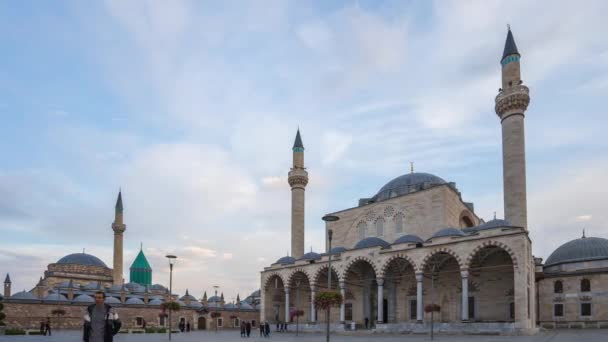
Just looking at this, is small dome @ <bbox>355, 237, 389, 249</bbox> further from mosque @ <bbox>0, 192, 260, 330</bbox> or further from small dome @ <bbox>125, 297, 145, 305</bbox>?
small dome @ <bbox>125, 297, 145, 305</bbox>

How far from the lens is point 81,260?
61.5 m

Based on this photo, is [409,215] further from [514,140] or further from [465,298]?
[465,298]

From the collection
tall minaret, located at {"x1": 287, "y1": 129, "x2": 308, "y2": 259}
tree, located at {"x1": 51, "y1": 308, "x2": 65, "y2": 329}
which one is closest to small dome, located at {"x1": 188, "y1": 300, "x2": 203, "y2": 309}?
tree, located at {"x1": 51, "y1": 308, "x2": 65, "y2": 329}

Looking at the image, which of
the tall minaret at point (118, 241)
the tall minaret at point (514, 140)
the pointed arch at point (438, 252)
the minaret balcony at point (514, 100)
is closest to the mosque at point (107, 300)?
the tall minaret at point (118, 241)

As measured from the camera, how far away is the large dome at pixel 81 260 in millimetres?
60766

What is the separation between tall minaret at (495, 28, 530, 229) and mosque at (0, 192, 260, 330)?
28.3 metres

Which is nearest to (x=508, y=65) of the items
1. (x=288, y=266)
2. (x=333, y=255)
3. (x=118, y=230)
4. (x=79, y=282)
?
(x=333, y=255)

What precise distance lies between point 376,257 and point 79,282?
40772 millimetres

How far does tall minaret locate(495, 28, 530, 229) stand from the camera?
33375 millimetres

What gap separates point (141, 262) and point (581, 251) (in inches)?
2357

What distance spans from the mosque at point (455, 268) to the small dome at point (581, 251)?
8cm

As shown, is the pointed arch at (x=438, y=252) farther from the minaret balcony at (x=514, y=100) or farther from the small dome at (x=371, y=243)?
the minaret balcony at (x=514, y=100)

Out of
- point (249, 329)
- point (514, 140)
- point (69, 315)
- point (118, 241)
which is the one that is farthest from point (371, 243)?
point (118, 241)

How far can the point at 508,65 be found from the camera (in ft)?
118
